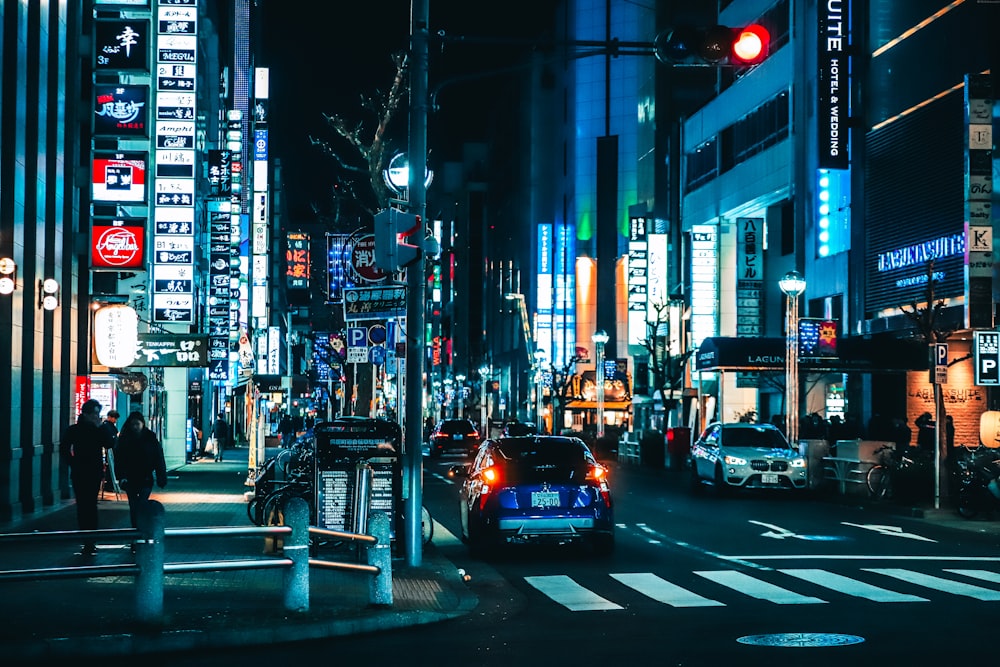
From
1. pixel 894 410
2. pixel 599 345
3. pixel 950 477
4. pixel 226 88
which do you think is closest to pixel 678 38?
pixel 950 477

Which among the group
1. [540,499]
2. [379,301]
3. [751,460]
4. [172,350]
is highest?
[379,301]

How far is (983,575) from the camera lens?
53.3 ft

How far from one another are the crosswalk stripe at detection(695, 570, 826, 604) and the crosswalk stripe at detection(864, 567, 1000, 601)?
5.24 ft

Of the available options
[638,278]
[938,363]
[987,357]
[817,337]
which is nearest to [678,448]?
[817,337]

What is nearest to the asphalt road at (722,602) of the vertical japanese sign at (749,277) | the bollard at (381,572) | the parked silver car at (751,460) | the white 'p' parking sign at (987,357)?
the bollard at (381,572)

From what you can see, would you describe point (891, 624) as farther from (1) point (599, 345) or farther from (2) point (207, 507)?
(1) point (599, 345)

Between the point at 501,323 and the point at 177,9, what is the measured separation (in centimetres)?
11092

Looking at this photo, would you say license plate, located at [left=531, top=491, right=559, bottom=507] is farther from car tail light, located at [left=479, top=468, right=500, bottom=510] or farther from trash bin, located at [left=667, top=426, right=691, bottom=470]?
trash bin, located at [left=667, top=426, right=691, bottom=470]

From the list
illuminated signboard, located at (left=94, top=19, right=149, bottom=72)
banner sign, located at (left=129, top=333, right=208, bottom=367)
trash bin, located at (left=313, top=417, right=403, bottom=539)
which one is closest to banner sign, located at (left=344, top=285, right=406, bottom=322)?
trash bin, located at (left=313, top=417, right=403, bottom=539)

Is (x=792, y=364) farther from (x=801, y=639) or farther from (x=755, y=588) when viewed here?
(x=801, y=639)

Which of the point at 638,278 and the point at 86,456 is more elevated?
the point at 638,278

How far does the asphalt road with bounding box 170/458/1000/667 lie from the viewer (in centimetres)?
1055

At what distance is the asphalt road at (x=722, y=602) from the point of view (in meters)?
10.5

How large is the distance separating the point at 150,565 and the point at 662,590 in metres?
5.84
